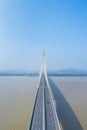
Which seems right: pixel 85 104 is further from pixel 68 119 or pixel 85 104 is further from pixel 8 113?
pixel 8 113

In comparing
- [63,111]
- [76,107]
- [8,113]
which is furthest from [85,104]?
[8,113]

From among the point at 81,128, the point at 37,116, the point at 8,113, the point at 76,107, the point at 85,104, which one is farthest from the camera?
the point at 85,104

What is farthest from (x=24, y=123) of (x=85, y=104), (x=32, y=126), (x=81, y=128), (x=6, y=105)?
(x=85, y=104)

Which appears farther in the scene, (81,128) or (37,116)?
(37,116)

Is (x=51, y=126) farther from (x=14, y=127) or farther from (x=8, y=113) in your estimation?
(x=8, y=113)

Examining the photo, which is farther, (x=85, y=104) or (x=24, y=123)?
(x=85, y=104)

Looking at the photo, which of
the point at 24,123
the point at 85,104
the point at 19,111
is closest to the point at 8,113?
the point at 19,111

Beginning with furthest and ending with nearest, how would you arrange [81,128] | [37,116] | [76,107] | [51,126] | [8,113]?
[76,107]
[8,113]
[37,116]
[81,128]
[51,126]

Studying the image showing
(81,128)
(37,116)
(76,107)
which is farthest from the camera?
(76,107)

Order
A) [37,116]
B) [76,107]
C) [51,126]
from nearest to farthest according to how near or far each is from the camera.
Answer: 1. [51,126]
2. [37,116]
3. [76,107]
